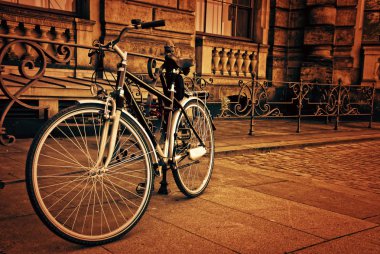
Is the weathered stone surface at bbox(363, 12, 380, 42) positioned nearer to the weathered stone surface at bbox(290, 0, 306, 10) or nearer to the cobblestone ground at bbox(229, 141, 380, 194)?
the weathered stone surface at bbox(290, 0, 306, 10)

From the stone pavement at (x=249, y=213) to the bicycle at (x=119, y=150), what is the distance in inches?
6.9

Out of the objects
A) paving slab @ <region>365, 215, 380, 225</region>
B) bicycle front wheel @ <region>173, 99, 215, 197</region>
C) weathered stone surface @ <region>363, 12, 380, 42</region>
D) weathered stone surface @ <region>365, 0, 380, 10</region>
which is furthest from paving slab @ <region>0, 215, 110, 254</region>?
weathered stone surface @ <region>365, 0, 380, 10</region>

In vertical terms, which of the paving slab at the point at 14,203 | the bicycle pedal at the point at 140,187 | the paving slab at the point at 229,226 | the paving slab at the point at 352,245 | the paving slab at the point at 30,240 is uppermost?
the bicycle pedal at the point at 140,187

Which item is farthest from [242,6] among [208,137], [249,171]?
[208,137]

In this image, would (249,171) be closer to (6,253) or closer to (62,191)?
(62,191)

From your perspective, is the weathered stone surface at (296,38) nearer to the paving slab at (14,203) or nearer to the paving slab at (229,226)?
the paving slab at (229,226)

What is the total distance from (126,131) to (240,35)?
10573mm

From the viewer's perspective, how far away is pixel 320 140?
7980 millimetres

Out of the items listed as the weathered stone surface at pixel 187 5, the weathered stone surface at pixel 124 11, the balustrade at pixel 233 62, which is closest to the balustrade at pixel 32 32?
the weathered stone surface at pixel 124 11

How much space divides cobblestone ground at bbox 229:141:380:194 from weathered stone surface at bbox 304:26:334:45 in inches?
223

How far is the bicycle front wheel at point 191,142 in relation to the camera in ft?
11.7

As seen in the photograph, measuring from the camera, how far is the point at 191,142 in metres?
3.84

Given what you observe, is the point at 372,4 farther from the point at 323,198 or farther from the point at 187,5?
the point at 323,198

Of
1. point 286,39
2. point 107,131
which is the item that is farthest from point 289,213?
point 286,39
